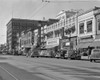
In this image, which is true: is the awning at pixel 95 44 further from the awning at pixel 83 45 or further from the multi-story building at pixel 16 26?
the multi-story building at pixel 16 26

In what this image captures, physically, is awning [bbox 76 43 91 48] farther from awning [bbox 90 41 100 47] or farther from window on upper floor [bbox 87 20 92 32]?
window on upper floor [bbox 87 20 92 32]

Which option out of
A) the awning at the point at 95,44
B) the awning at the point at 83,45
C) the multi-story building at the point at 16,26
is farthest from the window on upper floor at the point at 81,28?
the multi-story building at the point at 16,26

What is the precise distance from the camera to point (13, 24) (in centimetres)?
15275

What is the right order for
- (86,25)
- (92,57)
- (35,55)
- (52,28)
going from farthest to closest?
(52,28) < (35,55) < (86,25) < (92,57)

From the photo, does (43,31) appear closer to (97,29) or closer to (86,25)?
(86,25)

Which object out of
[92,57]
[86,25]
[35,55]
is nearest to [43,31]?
[35,55]

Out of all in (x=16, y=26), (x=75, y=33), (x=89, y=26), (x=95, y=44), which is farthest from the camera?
(x=16, y=26)

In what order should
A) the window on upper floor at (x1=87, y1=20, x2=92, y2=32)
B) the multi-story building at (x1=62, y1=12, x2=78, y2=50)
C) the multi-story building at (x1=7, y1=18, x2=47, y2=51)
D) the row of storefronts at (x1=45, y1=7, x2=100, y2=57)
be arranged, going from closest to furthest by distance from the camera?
the row of storefronts at (x1=45, y1=7, x2=100, y2=57)
the window on upper floor at (x1=87, y1=20, x2=92, y2=32)
the multi-story building at (x1=62, y1=12, x2=78, y2=50)
the multi-story building at (x1=7, y1=18, x2=47, y2=51)

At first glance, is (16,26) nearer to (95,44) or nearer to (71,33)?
(71,33)

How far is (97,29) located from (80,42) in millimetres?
8594

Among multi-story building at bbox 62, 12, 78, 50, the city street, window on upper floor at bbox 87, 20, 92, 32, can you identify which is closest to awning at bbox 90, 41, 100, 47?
window on upper floor at bbox 87, 20, 92, 32

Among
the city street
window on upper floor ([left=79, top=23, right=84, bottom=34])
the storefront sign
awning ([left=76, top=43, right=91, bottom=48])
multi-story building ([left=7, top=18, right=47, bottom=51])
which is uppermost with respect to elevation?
multi-story building ([left=7, top=18, right=47, bottom=51])

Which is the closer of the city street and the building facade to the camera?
the city street

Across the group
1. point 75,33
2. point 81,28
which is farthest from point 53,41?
point 81,28
